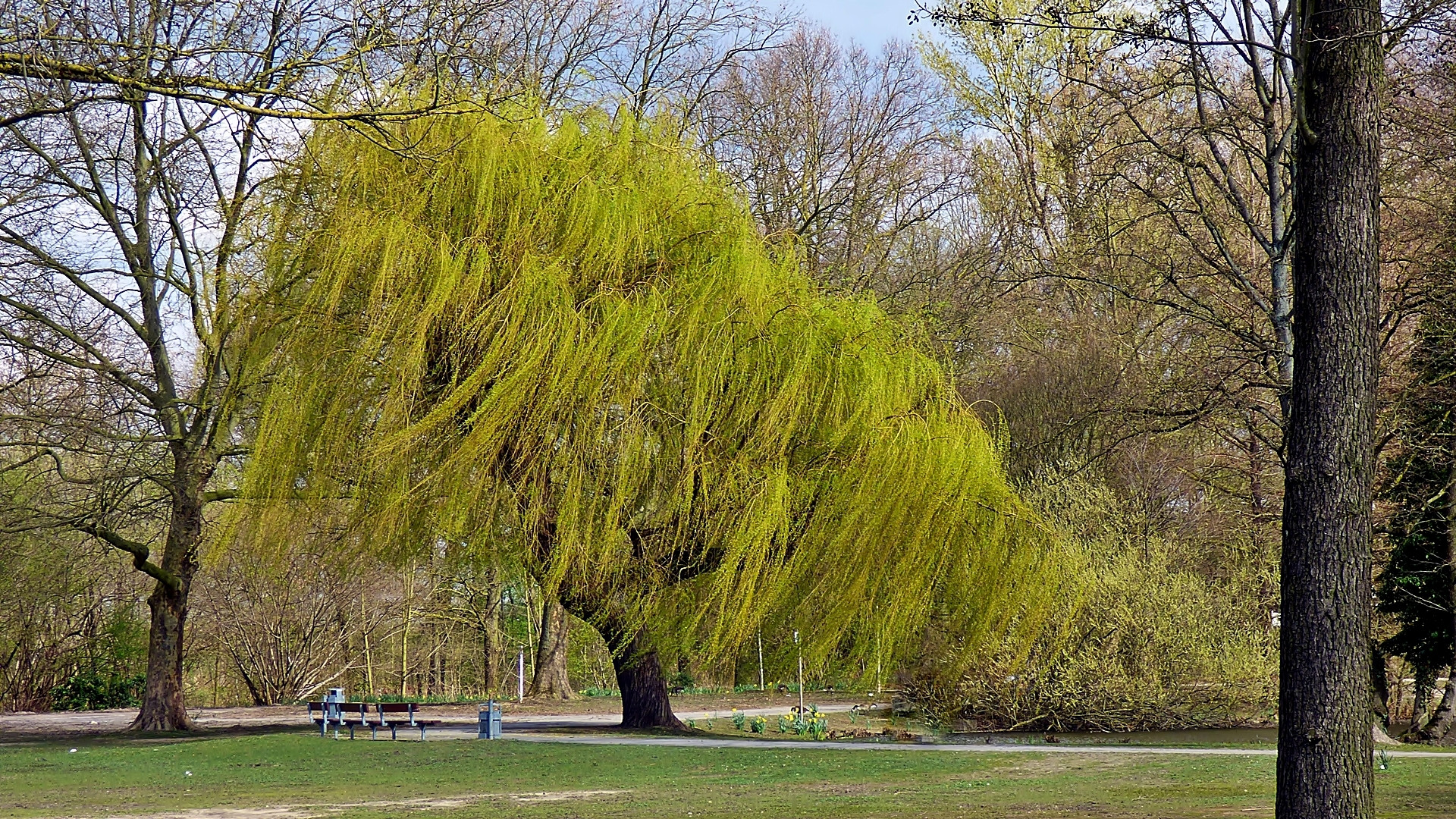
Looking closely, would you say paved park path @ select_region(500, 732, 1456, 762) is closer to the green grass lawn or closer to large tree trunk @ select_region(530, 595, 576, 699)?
the green grass lawn

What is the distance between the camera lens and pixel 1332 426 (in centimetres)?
620

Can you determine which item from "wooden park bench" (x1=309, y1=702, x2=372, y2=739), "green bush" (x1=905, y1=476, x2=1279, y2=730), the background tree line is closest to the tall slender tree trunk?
the background tree line

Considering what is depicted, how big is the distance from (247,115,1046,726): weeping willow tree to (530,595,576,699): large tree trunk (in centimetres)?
1325

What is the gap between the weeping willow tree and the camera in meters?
14.7

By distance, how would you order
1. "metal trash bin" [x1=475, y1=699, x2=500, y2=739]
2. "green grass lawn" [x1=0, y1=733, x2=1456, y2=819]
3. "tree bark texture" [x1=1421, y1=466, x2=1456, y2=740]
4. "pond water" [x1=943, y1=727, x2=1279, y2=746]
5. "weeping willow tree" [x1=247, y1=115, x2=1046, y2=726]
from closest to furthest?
"green grass lawn" [x1=0, y1=733, x2=1456, y2=819] < "weeping willow tree" [x1=247, y1=115, x2=1046, y2=726] < "metal trash bin" [x1=475, y1=699, x2=500, y2=739] < "pond water" [x1=943, y1=727, x2=1279, y2=746] < "tree bark texture" [x1=1421, y1=466, x2=1456, y2=740]

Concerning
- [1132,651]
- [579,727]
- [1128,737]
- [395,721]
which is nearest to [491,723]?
[395,721]

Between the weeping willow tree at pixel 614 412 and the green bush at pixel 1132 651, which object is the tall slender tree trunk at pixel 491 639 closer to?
the green bush at pixel 1132 651

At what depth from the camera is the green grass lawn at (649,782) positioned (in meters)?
9.55

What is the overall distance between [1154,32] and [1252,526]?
1595cm

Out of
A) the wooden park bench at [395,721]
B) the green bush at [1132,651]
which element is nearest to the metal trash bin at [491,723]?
the wooden park bench at [395,721]

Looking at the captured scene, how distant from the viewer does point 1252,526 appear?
851 inches

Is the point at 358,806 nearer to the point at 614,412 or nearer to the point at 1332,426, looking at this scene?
the point at 614,412

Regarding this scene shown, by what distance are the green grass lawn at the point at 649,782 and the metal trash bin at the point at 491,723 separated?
85cm

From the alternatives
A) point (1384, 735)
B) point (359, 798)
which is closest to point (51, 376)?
point (359, 798)
